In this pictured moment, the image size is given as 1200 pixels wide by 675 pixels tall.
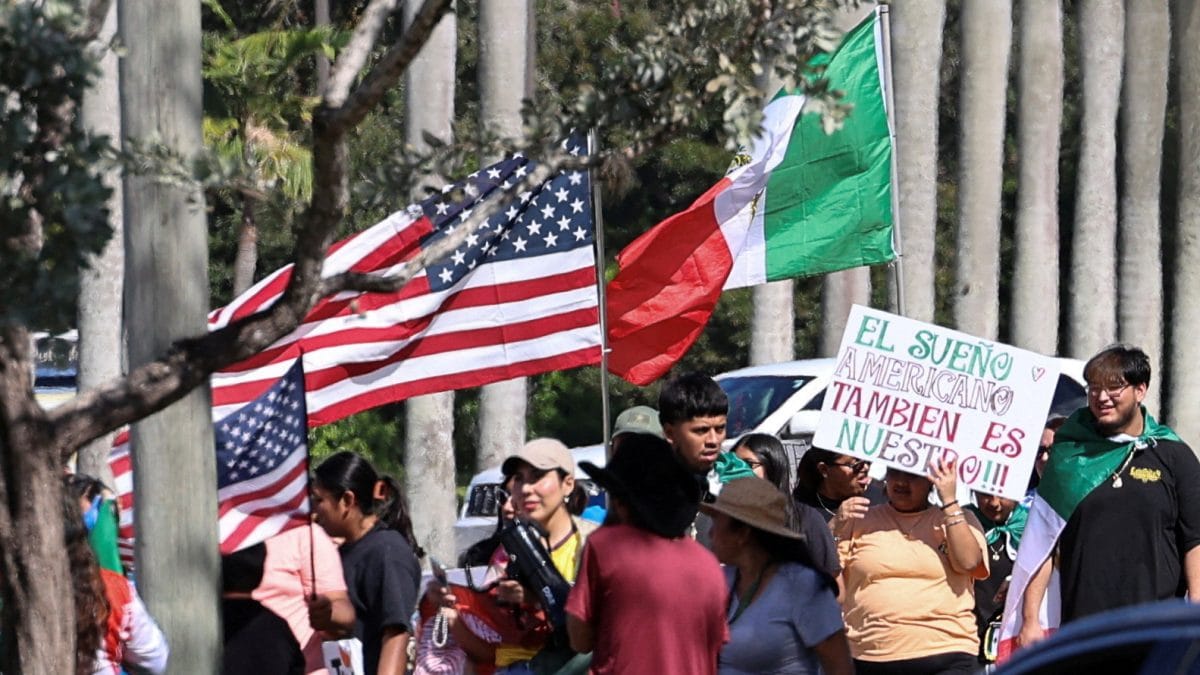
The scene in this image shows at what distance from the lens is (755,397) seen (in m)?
15.4

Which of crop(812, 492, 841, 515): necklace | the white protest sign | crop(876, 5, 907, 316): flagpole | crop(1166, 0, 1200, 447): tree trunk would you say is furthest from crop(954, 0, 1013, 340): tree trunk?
crop(812, 492, 841, 515): necklace

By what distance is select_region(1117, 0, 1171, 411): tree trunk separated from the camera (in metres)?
31.1

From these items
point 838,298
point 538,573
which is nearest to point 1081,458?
point 538,573

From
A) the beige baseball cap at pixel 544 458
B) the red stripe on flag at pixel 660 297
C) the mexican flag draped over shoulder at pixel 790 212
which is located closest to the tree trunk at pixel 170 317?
the beige baseball cap at pixel 544 458

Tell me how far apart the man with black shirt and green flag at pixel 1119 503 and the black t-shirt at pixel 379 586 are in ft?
7.74

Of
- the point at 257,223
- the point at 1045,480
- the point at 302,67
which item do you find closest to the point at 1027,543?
the point at 1045,480

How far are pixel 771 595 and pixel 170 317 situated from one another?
198 centimetres

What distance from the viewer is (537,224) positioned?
9992mm

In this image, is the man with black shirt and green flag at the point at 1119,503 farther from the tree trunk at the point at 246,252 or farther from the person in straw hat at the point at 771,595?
the tree trunk at the point at 246,252

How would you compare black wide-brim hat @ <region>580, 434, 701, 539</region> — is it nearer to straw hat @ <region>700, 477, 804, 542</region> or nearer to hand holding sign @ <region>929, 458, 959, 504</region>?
straw hat @ <region>700, 477, 804, 542</region>

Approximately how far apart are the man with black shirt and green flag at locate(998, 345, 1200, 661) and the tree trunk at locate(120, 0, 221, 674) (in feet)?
10.6

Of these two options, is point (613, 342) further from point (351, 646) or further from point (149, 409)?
point (149, 409)

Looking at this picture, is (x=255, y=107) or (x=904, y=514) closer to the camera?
(x=904, y=514)

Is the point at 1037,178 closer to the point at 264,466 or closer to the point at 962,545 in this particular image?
the point at 962,545
